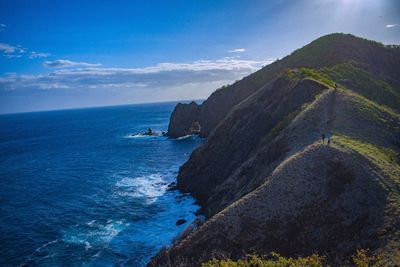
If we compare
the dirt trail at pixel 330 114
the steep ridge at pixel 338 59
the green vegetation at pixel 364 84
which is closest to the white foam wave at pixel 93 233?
the dirt trail at pixel 330 114

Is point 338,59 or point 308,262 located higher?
point 338,59

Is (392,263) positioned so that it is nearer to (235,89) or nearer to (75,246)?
(75,246)

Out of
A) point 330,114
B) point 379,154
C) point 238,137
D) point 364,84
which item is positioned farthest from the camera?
point 364,84

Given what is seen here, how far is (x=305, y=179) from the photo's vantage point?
28672 millimetres

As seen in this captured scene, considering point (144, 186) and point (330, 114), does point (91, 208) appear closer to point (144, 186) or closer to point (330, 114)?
point (144, 186)

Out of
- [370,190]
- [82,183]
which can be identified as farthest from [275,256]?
[82,183]

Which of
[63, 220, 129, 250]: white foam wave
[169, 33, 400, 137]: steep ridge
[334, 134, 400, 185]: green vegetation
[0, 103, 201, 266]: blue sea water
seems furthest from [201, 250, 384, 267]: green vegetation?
[169, 33, 400, 137]: steep ridge

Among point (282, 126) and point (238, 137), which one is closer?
point (282, 126)

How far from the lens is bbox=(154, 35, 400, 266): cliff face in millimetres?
24734

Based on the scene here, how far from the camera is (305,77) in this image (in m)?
50.1

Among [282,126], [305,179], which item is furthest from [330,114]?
[305,179]

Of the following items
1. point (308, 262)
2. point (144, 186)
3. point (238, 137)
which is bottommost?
point (144, 186)

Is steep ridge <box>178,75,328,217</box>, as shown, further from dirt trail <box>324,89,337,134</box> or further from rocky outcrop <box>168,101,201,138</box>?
rocky outcrop <box>168,101,201,138</box>

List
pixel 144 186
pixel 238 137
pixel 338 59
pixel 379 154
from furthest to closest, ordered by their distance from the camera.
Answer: pixel 338 59 < pixel 144 186 < pixel 238 137 < pixel 379 154
